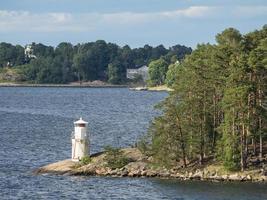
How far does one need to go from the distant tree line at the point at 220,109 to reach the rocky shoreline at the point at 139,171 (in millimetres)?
1130

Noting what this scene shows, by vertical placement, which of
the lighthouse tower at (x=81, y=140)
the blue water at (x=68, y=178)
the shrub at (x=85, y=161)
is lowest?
the blue water at (x=68, y=178)

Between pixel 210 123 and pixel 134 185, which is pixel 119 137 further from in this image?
pixel 134 185

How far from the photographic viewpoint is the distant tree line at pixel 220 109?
66.6 m

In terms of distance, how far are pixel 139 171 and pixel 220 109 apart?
9811 millimetres

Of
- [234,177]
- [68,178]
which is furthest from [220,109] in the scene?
[68,178]

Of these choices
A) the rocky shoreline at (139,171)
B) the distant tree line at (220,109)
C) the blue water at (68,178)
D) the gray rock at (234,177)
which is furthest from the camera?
the distant tree line at (220,109)

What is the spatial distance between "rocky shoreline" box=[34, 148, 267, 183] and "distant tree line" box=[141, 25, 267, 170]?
1.13 meters

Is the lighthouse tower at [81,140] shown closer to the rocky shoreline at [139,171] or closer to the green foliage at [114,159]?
the rocky shoreline at [139,171]

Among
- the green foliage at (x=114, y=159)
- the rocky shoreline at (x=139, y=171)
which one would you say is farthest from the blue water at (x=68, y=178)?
the green foliage at (x=114, y=159)

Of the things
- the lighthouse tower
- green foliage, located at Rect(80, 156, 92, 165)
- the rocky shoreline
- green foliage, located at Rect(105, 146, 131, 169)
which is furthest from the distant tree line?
the lighthouse tower

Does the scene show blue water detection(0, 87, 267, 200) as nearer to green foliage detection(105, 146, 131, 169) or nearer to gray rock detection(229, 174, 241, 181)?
gray rock detection(229, 174, 241, 181)

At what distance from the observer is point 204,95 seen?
2788 inches

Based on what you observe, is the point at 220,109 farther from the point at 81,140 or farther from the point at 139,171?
the point at 81,140

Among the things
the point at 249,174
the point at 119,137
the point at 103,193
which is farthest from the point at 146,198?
the point at 119,137
